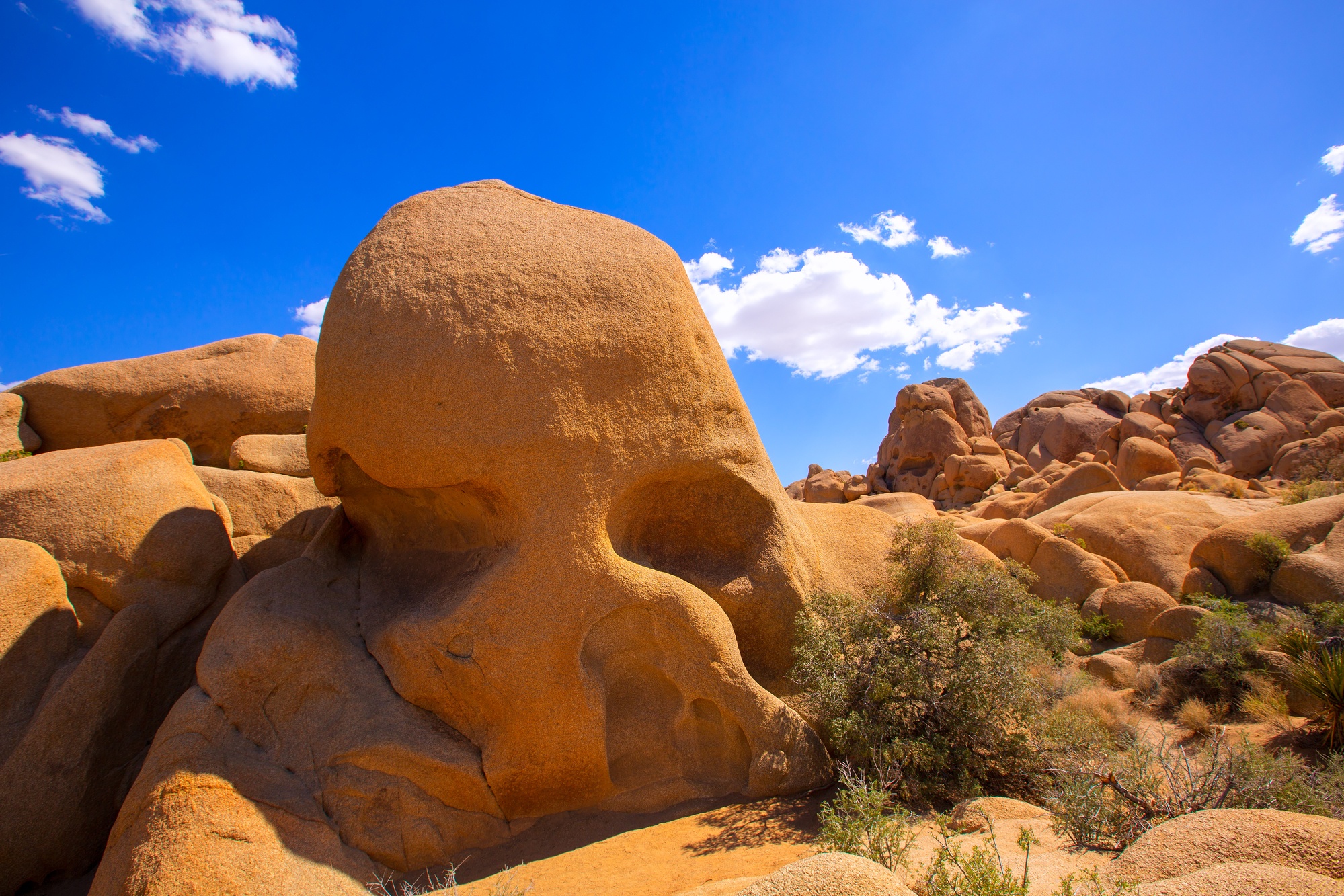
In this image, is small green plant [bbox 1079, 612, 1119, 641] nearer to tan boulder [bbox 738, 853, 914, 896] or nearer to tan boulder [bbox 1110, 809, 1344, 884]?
tan boulder [bbox 1110, 809, 1344, 884]

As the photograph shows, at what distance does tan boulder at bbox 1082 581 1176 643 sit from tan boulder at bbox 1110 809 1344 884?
7814 millimetres

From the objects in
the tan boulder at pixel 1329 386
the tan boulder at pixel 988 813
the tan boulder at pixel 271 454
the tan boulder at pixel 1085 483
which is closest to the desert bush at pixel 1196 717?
the tan boulder at pixel 988 813

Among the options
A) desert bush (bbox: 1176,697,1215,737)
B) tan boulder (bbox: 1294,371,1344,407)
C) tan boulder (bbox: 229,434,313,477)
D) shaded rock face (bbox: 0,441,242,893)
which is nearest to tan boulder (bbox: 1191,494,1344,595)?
desert bush (bbox: 1176,697,1215,737)

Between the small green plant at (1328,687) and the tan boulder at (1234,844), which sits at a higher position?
the tan boulder at (1234,844)

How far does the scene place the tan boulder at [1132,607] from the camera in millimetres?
10305

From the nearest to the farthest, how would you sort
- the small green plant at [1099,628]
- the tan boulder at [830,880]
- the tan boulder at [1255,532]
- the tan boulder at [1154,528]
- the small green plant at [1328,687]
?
the tan boulder at [830,880] → the small green plant at [1328,687] → the tan boulder at [1255,532] → the small green plant at [1099,628] → the tan boulder at [1154,528]

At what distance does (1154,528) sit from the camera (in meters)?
12.6

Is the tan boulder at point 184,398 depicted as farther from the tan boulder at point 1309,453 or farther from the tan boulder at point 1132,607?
the tan boulder at point 1309,453

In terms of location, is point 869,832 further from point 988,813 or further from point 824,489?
point 824,489

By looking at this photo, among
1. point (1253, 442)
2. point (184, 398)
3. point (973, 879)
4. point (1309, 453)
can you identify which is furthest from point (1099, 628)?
point (1253, 442)

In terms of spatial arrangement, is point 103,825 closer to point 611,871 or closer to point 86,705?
point 86,705

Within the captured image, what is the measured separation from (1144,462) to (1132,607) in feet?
55.8

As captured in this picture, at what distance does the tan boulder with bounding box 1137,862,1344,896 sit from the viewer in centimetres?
265

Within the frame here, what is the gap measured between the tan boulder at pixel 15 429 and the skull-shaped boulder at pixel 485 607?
5469 millimetres
